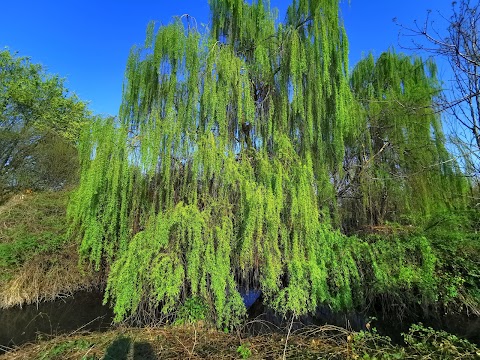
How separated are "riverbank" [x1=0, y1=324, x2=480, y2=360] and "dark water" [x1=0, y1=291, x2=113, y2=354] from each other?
1.82m

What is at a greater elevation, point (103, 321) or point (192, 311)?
point (192, 311)

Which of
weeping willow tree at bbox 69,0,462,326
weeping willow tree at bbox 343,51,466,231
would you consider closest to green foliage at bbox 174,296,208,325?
weeping willow tree at bbox 69,0,462,326

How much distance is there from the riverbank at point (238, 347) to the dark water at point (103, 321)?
1539mm

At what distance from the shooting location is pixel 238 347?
→ 345 cm

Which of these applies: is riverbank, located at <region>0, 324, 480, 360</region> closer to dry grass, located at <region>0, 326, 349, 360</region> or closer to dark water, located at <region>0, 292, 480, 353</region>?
dry grass, located at <region>0, 326, 349, 360</region>

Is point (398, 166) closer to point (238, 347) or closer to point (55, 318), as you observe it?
point (238, 347)

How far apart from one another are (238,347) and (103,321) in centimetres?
399

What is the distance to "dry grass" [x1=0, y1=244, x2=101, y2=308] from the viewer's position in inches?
290

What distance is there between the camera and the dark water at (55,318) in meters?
5.70

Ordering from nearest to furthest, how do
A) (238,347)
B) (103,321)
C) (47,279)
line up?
1. (238,347)
2. (103,321)
3. (47,279)

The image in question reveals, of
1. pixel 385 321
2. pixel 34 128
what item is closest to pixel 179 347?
pixel 385 321

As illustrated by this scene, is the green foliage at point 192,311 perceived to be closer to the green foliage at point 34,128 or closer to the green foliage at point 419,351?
the green foliage at point 419,351

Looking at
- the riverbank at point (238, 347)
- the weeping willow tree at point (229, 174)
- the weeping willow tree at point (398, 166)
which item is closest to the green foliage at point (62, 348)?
the riverbank at point (238, 347)

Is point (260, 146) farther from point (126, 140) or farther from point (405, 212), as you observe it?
point (405, 212)
